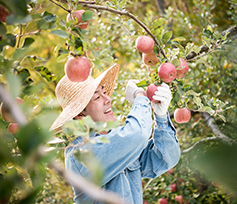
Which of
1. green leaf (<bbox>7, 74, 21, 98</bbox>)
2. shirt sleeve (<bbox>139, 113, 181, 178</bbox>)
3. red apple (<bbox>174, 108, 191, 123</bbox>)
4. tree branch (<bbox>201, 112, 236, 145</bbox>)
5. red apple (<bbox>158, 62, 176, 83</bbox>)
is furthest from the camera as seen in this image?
tree branch (<bbox>201, 112, 236, 145</bbox>)

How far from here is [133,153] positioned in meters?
1.00

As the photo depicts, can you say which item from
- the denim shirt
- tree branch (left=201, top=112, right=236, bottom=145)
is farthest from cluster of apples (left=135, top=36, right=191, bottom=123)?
tree branch (left=201, top=112, right=236, bottom=145)

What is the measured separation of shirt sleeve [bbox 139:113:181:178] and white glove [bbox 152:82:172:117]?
0.14ft

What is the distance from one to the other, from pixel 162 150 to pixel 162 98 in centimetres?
26

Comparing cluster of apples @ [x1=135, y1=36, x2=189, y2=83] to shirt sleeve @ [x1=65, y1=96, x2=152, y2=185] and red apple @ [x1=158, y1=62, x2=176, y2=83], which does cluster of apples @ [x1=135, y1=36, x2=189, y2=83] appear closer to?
red apple @ [x1=158, y1=62, x2=176, y2=83]

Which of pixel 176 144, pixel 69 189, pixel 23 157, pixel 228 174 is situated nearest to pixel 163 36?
pixel 176 144

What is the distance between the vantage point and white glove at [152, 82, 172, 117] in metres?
1.07

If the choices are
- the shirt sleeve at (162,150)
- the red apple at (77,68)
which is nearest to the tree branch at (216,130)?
the shirt sleeve at (162,150)

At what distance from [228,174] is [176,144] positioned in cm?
27

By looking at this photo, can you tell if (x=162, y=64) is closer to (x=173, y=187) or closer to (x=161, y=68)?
(x=161, y=68)

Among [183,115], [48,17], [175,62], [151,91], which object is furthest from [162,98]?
[48,17]

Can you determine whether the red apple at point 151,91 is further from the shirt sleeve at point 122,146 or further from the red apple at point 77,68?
the red apple at point 77,68

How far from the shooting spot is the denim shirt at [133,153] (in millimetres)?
974

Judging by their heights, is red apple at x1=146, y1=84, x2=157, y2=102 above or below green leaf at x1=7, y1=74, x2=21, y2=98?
below
